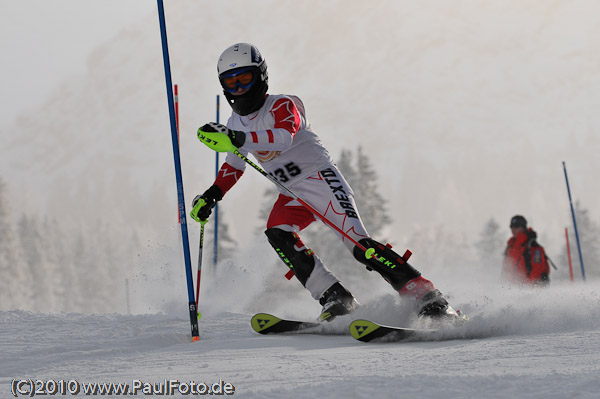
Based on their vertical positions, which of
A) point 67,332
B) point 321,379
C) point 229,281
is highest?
point 229,281

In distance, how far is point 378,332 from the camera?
161 inches

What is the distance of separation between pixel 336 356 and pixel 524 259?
8539mm

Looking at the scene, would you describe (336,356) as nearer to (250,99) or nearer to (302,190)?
(302,190)

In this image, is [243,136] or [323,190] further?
[323,190]

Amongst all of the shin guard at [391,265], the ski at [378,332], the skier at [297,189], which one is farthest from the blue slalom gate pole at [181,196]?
the shin guard at [391,265]

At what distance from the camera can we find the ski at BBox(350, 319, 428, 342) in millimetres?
4086

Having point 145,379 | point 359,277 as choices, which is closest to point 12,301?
point 359,277

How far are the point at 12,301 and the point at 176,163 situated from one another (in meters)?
31.7

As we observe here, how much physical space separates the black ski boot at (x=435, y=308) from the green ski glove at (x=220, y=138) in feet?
5.62

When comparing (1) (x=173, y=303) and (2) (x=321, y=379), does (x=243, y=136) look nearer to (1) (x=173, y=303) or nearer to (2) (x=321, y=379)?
(2) (x=321, y=379)

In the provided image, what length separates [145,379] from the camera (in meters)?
2.87

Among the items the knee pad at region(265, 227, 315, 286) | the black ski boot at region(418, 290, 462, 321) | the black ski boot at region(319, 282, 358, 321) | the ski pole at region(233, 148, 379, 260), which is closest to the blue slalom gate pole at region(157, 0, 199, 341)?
the ski pole at region(233, 148, 379, 260)

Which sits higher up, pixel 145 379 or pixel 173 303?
pixel 173 303

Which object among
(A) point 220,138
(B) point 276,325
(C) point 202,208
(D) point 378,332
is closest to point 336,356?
(D) point 378,332
